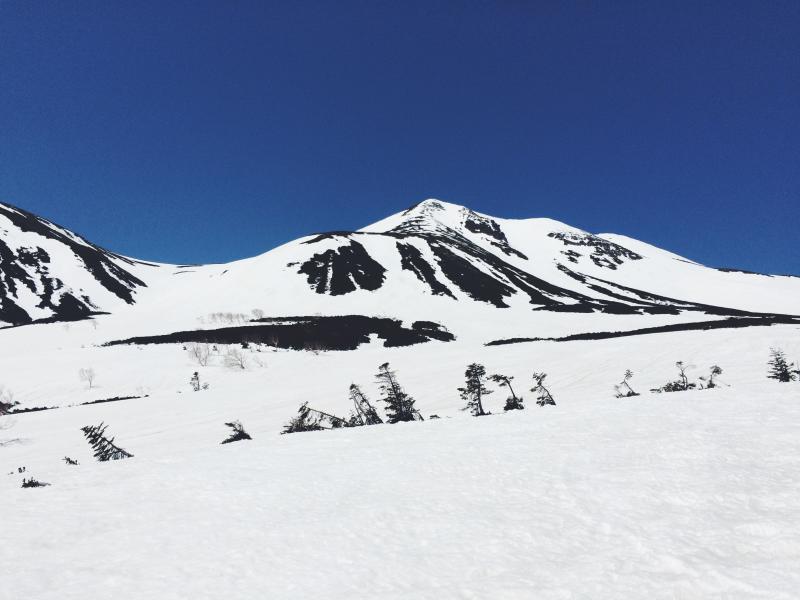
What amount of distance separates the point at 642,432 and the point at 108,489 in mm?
9672

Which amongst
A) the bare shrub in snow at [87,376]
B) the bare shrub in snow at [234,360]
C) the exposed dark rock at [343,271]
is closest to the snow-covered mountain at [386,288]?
the exposed dark rock at [343,271]

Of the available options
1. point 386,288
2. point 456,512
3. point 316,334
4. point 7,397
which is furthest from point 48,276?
point 456,512

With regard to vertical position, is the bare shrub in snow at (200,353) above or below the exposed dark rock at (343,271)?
below

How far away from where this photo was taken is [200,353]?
42.9m

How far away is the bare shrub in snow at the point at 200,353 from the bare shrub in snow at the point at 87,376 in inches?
328

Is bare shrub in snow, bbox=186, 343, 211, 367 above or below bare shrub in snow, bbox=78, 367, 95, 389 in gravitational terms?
above

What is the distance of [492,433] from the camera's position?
977cm

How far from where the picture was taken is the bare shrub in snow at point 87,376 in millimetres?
36156

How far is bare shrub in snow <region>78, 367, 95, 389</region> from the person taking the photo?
36.2 m

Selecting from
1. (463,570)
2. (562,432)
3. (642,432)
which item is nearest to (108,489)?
(463,570)

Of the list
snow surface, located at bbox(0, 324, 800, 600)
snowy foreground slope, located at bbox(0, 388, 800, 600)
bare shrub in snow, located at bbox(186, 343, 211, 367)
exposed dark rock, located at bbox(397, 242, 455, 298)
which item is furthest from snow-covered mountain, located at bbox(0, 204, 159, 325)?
snowy foreground slope, located at bbox(0, 388, 800, 600)

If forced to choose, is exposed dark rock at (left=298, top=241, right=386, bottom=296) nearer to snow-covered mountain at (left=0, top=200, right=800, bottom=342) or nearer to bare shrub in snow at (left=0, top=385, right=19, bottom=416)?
snow-covered mountain at (left=0, top=200, right=800, bottom=342)

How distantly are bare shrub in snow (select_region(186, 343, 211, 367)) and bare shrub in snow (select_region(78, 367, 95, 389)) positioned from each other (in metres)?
8.33

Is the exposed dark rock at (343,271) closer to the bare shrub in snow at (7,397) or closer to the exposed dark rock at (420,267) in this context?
the exposed dark rock at (420,267)
